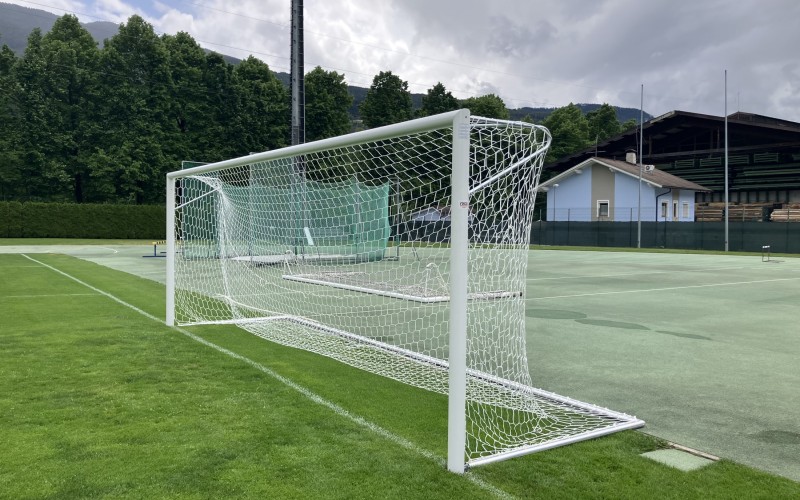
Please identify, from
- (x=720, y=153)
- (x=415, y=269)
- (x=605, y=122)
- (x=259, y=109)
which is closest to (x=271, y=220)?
(x=415, y=269)

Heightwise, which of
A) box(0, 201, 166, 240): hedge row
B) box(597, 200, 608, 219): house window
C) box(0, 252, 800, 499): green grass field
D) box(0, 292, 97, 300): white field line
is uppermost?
box(597, 200, 608, 219): house window

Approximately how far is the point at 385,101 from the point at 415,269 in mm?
48261

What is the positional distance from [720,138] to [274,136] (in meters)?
36.8

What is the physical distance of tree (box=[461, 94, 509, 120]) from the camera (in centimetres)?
6209

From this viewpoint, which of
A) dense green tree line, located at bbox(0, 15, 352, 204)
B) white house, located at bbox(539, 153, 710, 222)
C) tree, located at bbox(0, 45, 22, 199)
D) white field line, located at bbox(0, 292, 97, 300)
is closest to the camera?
white field line, located at bbox(0, 292, 97, 300)

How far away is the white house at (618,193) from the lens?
39219 mm

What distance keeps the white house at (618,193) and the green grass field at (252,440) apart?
120 feet

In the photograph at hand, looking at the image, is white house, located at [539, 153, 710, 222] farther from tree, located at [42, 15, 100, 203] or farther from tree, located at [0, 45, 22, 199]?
tree, located at [0, 45, 22, 199]

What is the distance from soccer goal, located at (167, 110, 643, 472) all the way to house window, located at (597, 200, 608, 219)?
29210 millimetres

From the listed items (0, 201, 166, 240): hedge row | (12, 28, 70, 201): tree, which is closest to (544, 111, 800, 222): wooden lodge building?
(0, 201, 166, 240): hedge row

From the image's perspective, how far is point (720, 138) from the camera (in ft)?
139

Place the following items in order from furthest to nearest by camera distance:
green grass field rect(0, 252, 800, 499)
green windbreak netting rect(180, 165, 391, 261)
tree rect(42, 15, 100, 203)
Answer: tree rect(42, 15, 100, 203), green windbreak netting rect(180, 165, 391, 261), green grass field rect(0, 252, 800, 499)

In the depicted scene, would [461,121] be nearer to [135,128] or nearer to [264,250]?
[264,250]

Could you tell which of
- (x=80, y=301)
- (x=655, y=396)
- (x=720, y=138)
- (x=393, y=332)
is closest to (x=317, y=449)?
(x=655, y=396)
